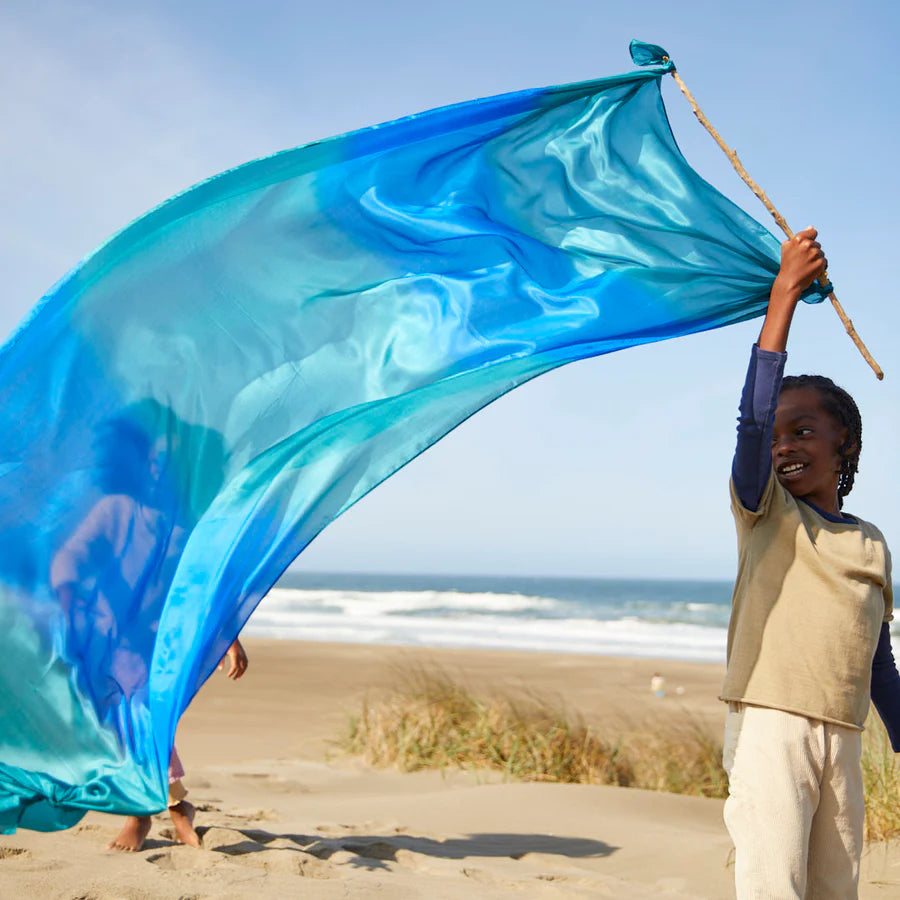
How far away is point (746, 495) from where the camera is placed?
2789mm

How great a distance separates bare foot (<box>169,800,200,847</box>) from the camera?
187 inches

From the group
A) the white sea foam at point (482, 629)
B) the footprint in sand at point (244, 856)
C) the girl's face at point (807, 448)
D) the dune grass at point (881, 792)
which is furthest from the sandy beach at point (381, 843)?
the white sea foam at point (482, 629)

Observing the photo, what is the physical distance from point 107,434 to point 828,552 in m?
2.36

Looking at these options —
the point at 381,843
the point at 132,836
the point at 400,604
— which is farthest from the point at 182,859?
the point at 400,604

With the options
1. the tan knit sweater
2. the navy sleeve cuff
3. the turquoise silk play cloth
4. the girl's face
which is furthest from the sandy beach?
the girl's face

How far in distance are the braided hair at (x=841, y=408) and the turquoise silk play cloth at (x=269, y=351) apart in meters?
0.45

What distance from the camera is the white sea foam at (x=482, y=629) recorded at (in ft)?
91.7

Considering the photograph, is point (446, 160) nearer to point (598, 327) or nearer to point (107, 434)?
point (598, 327)

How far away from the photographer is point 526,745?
750 cm

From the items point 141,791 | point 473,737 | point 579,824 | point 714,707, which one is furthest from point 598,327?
point 714,707

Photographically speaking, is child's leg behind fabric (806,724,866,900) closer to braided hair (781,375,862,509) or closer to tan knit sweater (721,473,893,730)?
tan knit sweater (721,473,893,730)

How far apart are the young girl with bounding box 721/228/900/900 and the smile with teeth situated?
0.11m

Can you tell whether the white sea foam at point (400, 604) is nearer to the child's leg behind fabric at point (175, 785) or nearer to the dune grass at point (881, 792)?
the dune grass at point (881, 792)

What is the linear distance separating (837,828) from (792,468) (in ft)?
3.33
